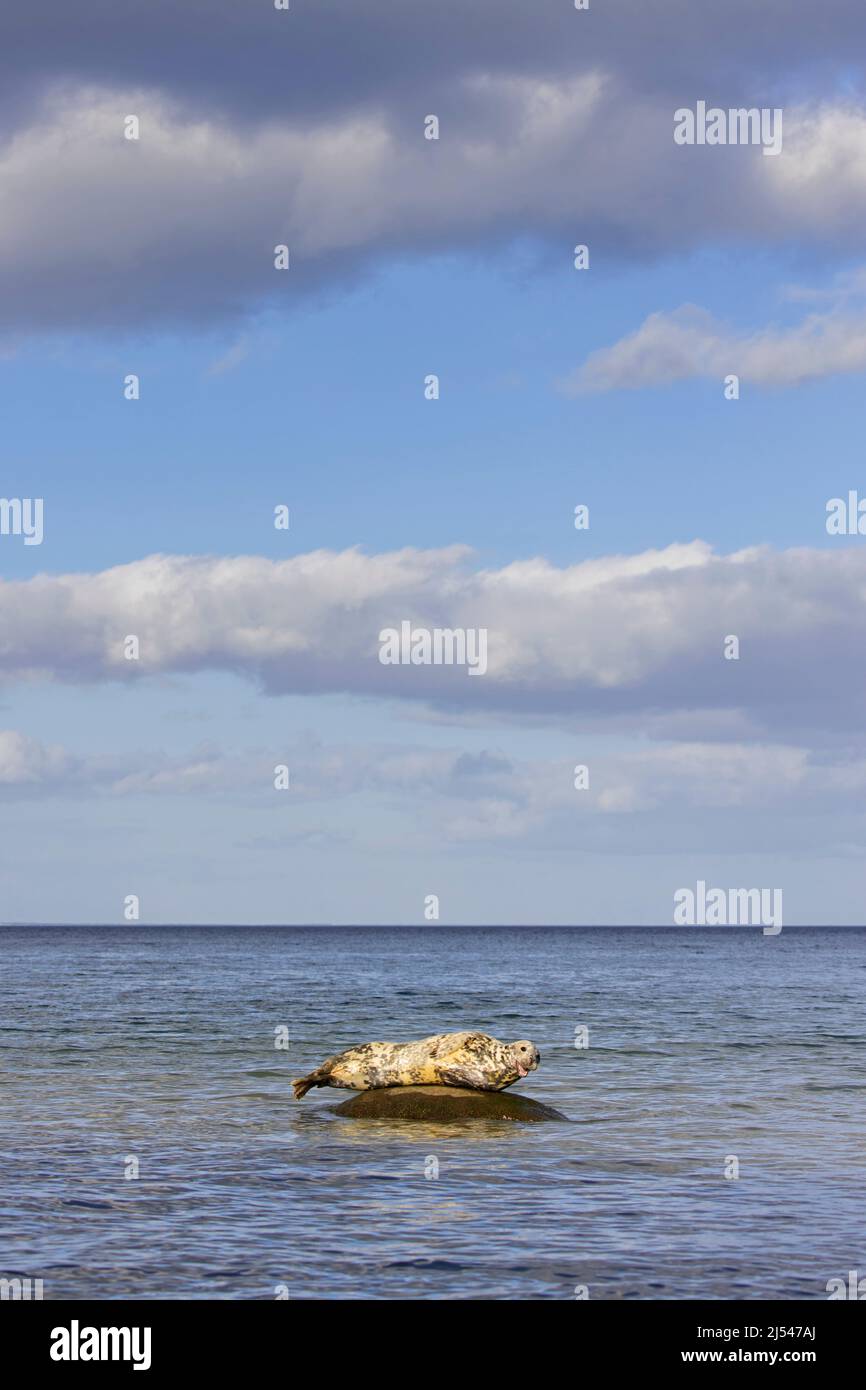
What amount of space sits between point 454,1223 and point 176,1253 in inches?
138

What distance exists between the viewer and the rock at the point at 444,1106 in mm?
25812

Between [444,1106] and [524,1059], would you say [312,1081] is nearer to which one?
[444,1106]

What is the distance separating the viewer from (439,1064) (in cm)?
2680

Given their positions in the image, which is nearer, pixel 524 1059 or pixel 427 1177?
pixel 427 1177

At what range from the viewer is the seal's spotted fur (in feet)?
87.5

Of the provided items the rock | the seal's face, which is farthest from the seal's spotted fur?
the rock

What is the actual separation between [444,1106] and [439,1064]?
3.13 feet

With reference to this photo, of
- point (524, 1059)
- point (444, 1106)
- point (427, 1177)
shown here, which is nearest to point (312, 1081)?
point (444, 1106)

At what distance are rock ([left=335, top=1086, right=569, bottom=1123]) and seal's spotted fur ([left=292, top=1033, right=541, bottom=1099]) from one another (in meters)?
0.26

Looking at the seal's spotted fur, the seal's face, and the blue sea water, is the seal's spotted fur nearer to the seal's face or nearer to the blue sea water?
the seal's face

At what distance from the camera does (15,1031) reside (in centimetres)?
4653
